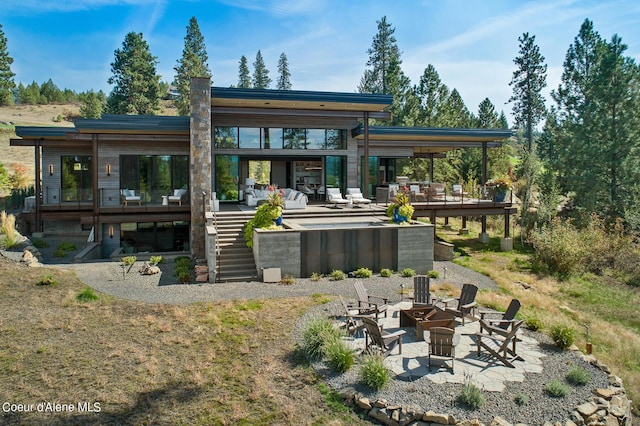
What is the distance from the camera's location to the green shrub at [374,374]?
→ 24.2ft

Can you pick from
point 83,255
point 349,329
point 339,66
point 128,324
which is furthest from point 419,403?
point 339,66

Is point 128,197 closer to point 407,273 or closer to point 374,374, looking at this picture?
point 407,273

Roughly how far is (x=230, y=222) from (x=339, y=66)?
23.4m

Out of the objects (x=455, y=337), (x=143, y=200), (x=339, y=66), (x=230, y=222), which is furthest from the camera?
(x=339, y=66)

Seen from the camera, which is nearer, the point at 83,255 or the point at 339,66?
the point at 83,255

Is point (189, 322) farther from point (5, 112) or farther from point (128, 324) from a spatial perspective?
point (5, 112)

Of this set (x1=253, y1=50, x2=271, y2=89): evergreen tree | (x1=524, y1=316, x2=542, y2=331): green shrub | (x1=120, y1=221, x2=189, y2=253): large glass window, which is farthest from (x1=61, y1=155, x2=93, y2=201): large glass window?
(x1=253, y1=50, x2=271, y2=89): evergreen tree

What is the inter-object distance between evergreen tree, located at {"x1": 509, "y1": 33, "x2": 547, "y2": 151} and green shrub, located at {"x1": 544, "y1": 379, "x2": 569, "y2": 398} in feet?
130

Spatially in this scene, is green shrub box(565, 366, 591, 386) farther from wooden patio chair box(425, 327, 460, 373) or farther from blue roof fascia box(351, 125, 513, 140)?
blue roof fascia box(351, 125, 513, 140)

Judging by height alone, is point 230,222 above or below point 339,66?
below

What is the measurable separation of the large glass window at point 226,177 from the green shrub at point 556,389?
17407 millimetres

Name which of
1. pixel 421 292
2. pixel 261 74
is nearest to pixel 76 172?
pixel 421 292

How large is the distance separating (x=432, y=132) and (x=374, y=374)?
19.0m

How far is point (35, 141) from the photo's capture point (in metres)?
21.7
